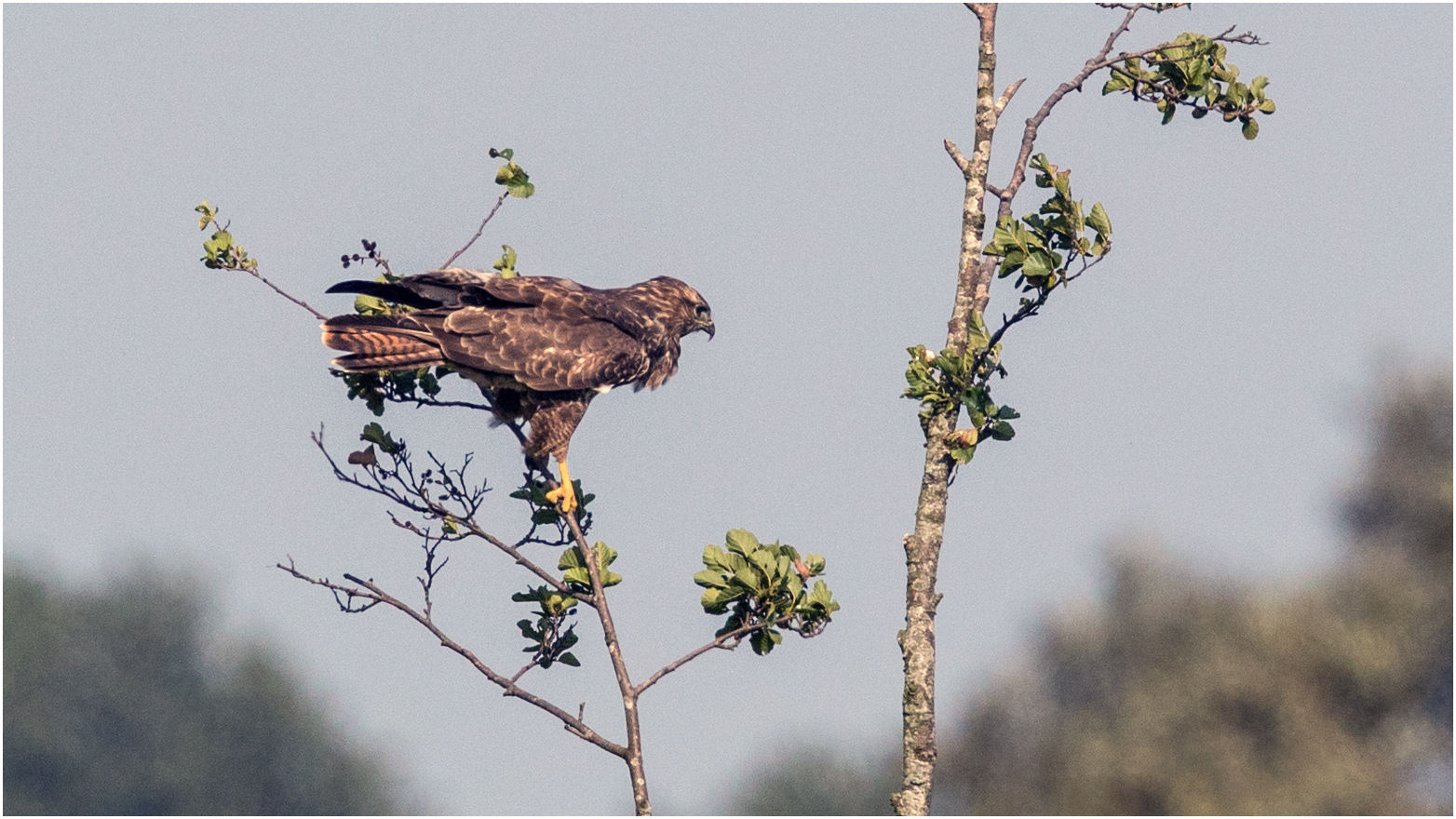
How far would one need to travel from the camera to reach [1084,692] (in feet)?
132

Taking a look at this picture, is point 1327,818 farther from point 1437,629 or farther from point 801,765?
point 801,765

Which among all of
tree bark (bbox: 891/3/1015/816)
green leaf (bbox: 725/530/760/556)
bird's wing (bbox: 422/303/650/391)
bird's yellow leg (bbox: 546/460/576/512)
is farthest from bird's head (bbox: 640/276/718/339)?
green leaf (bbox: 725/530/760/556)

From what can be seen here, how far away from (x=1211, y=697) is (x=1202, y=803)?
2.42 metres

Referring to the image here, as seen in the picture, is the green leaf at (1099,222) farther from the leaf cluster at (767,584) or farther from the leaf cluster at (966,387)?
the leaf cluster at (767,584)

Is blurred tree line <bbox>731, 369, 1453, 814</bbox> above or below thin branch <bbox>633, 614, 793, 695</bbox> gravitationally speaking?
above

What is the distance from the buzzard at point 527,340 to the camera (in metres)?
10.1

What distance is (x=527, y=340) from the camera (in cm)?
1102

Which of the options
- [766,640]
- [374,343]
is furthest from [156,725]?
[766,640]

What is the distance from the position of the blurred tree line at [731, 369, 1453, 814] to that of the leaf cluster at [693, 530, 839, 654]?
2791 centimetres

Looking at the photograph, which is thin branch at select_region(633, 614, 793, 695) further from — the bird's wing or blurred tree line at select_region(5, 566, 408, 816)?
blurred tree line at select_region(5, 566, 408, 816)

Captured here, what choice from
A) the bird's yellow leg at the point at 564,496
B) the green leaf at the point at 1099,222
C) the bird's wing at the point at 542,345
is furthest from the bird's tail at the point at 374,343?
the green leaf at the point at 1099,222

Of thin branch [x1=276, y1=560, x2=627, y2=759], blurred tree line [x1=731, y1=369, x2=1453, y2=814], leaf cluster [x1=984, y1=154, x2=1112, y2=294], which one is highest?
blurred tree line [x1=731, y1=369, x2=1453, y2=814]

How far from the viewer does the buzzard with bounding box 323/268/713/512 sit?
399 inches

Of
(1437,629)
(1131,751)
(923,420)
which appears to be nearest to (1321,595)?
(1437,629)
